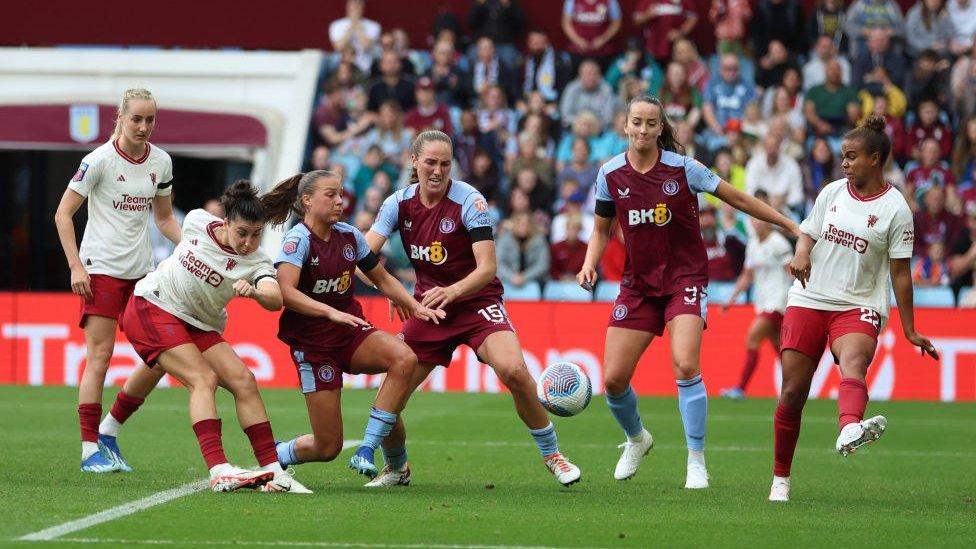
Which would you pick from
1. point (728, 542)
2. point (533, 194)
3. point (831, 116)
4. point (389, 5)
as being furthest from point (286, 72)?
point (728, 542)

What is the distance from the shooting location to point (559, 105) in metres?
21.1

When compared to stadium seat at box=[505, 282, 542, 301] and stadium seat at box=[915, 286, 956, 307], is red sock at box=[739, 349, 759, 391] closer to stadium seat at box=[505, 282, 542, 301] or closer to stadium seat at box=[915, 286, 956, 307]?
stadium seat at box=[915, 286, 956, 307]

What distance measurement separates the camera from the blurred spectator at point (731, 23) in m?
20.9

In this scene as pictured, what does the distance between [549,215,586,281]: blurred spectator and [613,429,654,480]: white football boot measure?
9.18 m

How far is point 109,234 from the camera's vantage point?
31.3 ft

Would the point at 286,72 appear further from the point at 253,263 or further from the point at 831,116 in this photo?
the point at 253,263

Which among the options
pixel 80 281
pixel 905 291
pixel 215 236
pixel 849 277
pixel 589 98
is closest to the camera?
pixel 905 291

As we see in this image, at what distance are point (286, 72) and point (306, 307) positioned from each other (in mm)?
14106

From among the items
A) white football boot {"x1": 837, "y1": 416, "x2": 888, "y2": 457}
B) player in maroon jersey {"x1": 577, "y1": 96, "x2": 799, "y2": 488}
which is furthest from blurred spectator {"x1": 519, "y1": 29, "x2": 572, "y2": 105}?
white football boot {"x1": 837, "y1": 416, "x2": 888, "y2": 457}

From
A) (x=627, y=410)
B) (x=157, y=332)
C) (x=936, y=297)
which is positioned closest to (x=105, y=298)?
(x=157, y=332)

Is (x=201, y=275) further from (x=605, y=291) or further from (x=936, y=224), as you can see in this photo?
(x=936, y=224)

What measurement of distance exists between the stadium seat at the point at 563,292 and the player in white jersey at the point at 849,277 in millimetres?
10047

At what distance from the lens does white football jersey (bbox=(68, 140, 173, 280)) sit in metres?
9.51

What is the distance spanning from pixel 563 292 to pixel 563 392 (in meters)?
9.59
